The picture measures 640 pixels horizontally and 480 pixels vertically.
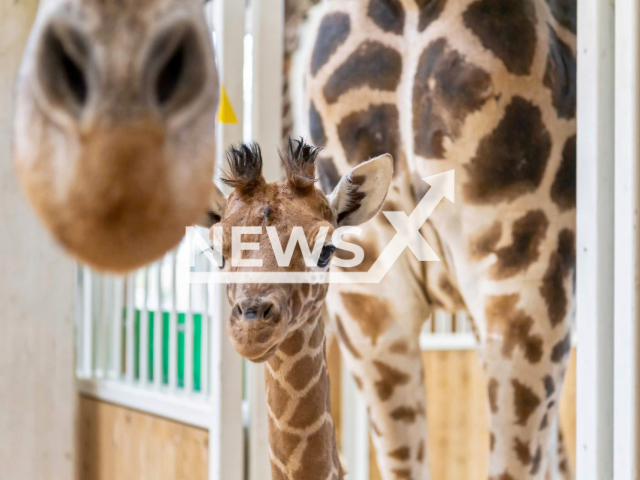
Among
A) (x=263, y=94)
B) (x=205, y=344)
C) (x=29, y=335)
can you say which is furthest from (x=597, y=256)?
(x=29, y=335)

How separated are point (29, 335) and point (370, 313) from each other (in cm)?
101

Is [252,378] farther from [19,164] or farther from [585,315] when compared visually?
[19,164]

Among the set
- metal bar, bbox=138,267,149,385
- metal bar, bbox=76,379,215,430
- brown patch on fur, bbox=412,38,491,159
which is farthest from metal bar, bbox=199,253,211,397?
brown patch on fur, bbox=412,38,491,159

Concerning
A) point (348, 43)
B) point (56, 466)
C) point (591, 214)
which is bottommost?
point (56, 466)

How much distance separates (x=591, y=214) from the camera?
0.79 metres

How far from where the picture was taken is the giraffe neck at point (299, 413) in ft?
2.43

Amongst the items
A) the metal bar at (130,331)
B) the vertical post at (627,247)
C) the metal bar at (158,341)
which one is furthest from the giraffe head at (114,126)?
the metal bar at (130,331)

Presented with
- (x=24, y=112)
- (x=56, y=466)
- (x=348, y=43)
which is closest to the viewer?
(x=24, y=112)

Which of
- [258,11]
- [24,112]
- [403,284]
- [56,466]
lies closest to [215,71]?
[24,112]

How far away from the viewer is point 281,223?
67 cm

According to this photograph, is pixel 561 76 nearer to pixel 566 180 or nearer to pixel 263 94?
pixel 566 180

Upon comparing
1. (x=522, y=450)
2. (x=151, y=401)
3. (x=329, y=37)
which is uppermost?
(x=329, y=37)

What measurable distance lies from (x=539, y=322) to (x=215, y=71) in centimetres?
67

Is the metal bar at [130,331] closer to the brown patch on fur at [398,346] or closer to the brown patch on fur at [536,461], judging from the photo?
the brown patch on fur at [398,346]
